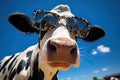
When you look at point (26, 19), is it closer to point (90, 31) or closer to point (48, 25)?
point (48, 25)

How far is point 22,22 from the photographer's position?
2812mm

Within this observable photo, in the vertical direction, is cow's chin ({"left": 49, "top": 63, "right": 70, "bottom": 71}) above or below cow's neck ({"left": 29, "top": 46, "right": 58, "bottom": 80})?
below

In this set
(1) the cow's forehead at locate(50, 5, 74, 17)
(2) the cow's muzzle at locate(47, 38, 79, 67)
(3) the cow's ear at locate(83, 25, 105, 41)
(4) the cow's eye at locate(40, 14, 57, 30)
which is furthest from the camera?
(3) the cow's ear at locate(83, 25, 105, 41)

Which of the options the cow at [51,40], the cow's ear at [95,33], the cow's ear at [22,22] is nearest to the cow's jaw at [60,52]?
the cow at [51,40]

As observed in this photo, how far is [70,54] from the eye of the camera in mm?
2215

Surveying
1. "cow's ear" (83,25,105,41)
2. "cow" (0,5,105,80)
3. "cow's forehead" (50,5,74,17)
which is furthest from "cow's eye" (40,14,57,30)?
"cow's ear" (83,25,105,41)

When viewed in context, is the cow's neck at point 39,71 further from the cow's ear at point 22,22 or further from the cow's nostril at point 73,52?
the cow's nostril at point 73,52

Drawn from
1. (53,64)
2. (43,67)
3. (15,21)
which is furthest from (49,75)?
(15,21)

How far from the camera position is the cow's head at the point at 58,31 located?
7.22 ft

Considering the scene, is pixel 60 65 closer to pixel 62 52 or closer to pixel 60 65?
pixel 60 65

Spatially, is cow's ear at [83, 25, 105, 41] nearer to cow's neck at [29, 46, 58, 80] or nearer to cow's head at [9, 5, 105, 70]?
cow's head at [9, 5, 105, 70]

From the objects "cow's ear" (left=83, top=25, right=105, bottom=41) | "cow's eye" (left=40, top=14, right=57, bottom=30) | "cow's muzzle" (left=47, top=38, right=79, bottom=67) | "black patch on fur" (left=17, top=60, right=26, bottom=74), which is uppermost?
"cow's ear" (left=83, top=25, right=105, bottom=41)

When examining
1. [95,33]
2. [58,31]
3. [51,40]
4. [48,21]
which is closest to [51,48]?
[51,40]

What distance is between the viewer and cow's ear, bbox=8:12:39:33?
A: 275 centimetres
